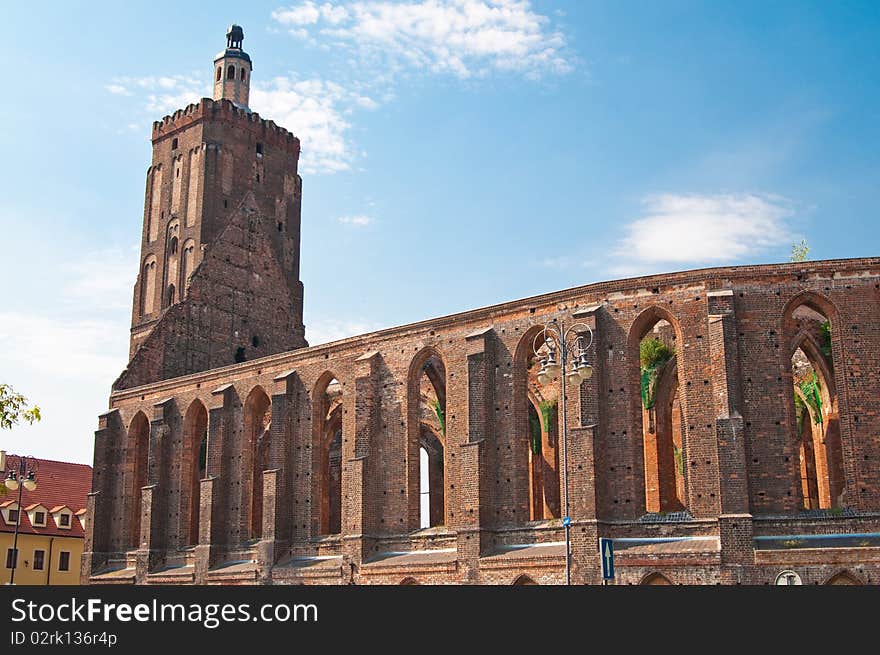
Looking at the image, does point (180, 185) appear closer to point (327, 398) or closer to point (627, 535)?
point (327, 398)

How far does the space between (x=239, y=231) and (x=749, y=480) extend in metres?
30.0

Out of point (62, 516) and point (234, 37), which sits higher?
point (234, 37)

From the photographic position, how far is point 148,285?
50.1 m

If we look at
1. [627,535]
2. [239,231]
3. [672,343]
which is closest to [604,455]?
[627,535]

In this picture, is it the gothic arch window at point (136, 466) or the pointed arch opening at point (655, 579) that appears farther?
the gothic arch window at point (136, 466)

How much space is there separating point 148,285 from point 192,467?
13637 mm

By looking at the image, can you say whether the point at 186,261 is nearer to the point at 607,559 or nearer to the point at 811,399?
the point at 811,399

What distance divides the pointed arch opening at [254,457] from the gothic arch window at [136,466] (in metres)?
6.29

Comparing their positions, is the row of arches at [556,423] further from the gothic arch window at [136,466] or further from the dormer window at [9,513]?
the dormer window at [9,513]

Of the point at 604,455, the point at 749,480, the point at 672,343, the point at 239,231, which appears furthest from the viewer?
the point at 239,231

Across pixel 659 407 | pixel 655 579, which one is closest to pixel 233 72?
pixel 659 407

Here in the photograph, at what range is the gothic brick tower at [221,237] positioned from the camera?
152 feet

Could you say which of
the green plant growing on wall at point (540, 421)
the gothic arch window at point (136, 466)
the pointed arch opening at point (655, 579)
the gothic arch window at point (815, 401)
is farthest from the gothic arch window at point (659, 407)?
Result: the gothic arch window at point (136, 466)

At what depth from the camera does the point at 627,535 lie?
89.2 ft
